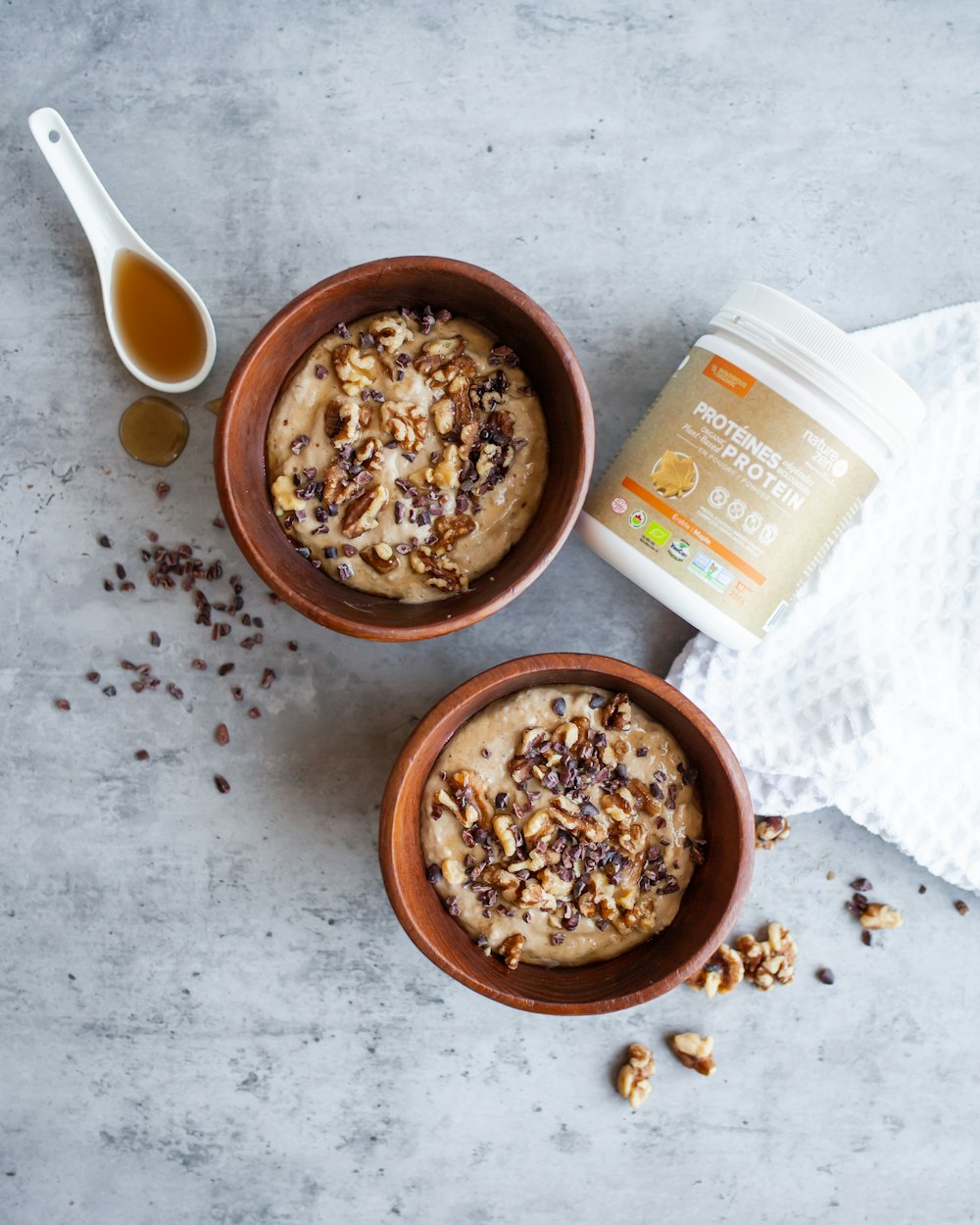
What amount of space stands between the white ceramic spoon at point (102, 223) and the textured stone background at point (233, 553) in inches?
2.5

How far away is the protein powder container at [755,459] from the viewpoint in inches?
55.3

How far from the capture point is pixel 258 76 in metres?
1.72

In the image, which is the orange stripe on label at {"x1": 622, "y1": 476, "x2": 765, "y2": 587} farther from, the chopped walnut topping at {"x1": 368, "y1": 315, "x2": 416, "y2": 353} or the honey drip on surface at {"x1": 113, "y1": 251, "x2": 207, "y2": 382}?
the honey drip on surface at {"x1": 113, "y1": 251, "x2": 207, "y2": 382}

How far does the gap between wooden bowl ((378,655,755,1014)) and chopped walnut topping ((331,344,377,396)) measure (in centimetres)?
49

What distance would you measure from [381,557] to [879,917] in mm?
1124

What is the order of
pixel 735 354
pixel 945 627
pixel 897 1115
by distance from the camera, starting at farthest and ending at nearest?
1. pixel 897 1115
2. pixel 945 627
3. pixel 735 354

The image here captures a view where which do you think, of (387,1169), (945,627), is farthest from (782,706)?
(387,1169)

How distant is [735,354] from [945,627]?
63cm

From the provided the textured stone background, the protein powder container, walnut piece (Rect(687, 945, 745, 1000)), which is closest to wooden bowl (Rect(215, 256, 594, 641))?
the protein powder container

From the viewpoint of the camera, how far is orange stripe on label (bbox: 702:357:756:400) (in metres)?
1.43

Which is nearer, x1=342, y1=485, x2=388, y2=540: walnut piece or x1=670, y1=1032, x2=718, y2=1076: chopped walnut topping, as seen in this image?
x1=342, y1=485, x2=388, y2=540: walnut piece

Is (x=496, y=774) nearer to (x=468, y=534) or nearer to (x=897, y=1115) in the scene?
(x=468, y=534)

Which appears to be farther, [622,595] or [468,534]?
[622,595]

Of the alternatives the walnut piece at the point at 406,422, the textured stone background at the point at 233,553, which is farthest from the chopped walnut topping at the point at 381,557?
the textured stone background at the point at 233,553
